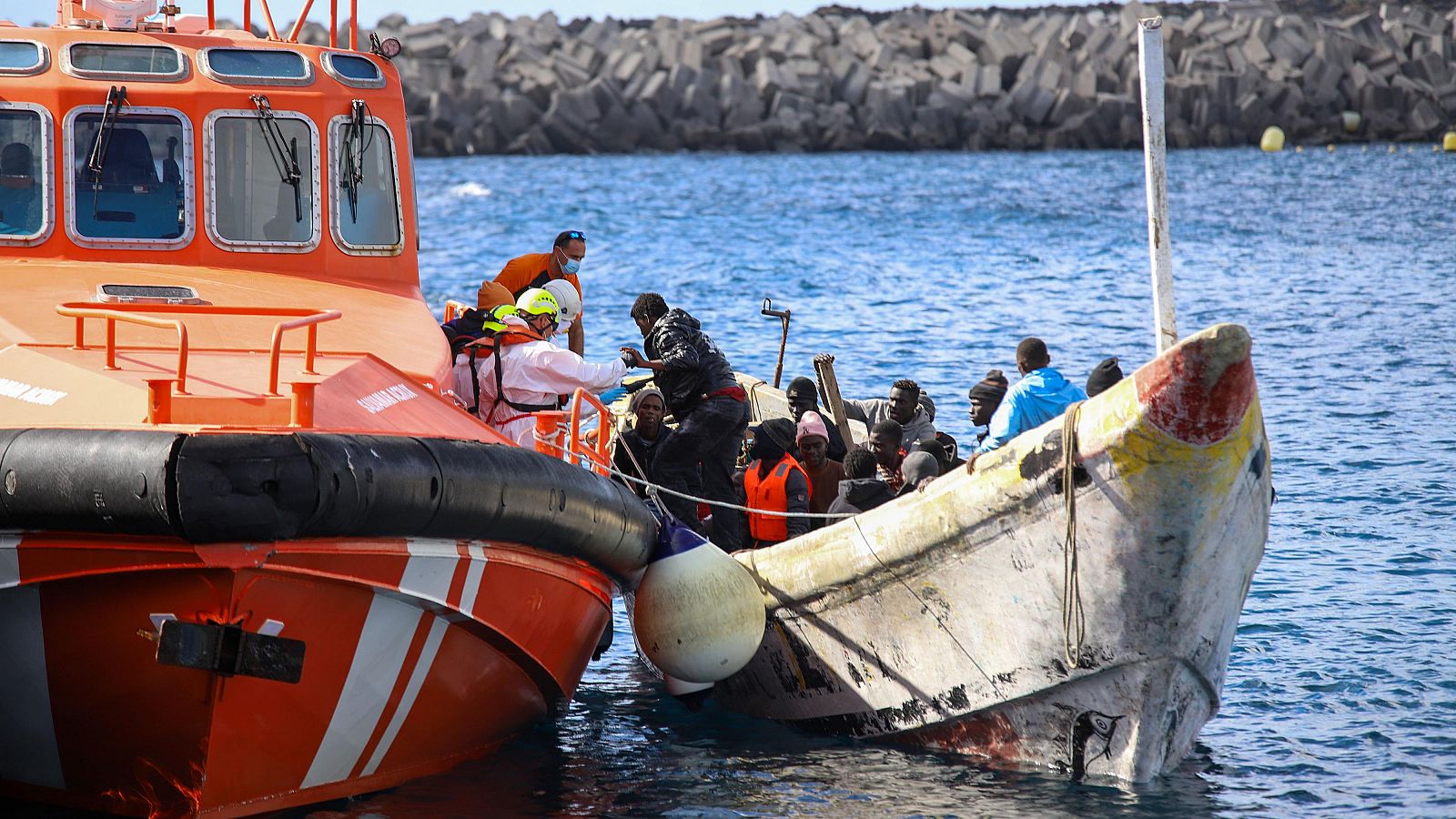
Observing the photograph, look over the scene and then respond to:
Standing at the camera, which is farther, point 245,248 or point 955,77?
point 955,77

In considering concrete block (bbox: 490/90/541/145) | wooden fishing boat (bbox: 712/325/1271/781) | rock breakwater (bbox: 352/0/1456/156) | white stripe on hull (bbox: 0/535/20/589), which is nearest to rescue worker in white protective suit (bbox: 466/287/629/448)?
wooden fishing boat (bbox: 712/325/1271/781)

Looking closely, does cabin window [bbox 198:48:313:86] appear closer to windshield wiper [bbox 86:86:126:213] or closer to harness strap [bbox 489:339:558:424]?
windshield wiper [bbox 86:86:126:213]

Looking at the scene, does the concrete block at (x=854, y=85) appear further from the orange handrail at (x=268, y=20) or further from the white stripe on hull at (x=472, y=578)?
the white stripe on hull at (x=472, y=578)

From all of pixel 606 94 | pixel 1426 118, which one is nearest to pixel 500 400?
pixel 606 94

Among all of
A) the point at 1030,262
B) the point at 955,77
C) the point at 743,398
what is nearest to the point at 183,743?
the point at 743,398

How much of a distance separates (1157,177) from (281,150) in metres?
Answer: 3.77

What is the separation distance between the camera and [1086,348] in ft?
66.1

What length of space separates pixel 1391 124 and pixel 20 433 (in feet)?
205

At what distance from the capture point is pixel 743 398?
8594 millimetres

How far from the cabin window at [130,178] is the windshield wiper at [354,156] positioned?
67 centimetres

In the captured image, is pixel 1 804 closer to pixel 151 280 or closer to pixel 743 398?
pixel 151 280

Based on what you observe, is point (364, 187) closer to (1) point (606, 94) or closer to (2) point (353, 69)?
(2) point (353, 69)

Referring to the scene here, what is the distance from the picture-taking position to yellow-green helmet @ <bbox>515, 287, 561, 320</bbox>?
739 centimetres

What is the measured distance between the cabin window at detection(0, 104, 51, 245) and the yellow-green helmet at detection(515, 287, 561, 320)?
2.06 meters
